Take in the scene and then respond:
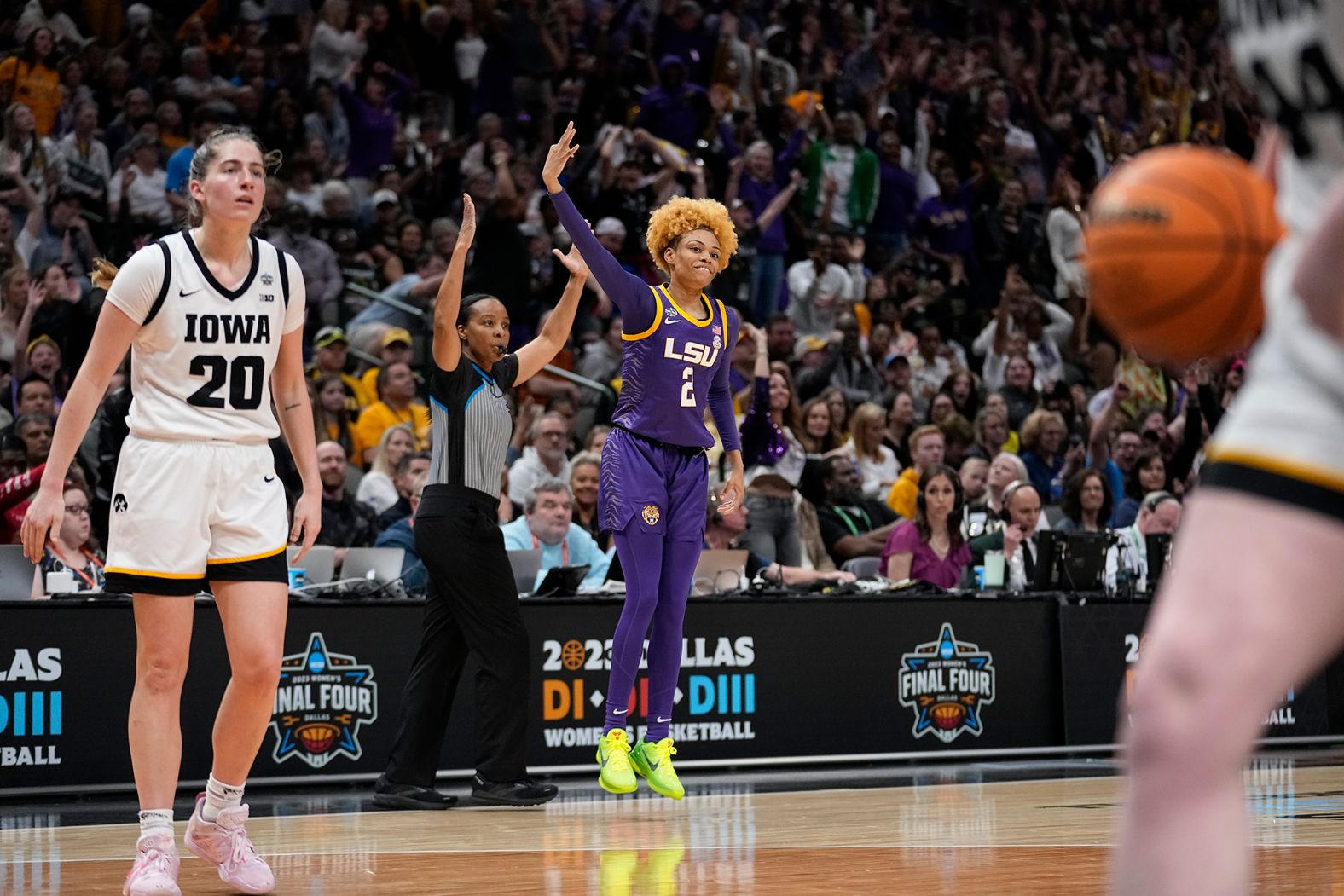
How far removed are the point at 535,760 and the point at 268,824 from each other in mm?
2484

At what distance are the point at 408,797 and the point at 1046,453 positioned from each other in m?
7.88

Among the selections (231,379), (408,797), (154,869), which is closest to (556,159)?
(231,379)

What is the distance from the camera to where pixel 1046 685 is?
38.0ft

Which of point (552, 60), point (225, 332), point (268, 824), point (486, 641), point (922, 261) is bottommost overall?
point (268, 824)

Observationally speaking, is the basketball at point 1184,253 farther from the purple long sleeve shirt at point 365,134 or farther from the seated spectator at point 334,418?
the purple long sleeve shirt at point 365,134

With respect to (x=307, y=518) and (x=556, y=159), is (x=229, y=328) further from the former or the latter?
(x=556, y=159)

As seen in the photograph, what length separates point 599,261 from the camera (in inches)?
327

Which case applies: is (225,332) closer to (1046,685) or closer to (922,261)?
(1046,685)

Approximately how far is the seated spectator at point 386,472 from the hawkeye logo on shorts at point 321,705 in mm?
2324

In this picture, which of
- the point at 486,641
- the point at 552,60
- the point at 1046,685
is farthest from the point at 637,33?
the point at 486,641

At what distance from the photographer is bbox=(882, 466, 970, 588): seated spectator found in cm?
1196

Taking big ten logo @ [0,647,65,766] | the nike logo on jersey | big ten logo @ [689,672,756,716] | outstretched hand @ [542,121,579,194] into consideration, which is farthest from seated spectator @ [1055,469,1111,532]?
the nike logo on jersey

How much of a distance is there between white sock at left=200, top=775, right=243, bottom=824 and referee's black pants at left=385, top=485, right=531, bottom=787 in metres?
2.83

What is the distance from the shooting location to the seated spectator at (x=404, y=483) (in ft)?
36.9
